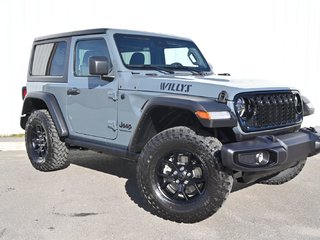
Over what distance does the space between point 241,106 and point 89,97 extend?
6.32ft

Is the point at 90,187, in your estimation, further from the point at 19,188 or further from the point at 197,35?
the point at 197,35

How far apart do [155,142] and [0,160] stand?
3.87 m

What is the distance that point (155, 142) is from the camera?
3625 mm

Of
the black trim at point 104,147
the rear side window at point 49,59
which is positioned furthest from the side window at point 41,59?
the black trim at point 104,147

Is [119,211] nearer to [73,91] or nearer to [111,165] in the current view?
[73,91]

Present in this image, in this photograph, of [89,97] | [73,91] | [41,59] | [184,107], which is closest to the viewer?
[184,107]

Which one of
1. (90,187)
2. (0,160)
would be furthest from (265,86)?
(0,160)

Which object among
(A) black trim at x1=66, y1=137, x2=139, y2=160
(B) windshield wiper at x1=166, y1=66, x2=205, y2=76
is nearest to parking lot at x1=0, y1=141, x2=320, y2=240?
(A) black trim at x1=66, y1=137, x2=139, y2=160

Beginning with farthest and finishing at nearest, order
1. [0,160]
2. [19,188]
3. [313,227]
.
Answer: [0,160], [19,188], [313,227]

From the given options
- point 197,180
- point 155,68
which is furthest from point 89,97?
point 197,180

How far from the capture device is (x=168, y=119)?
393cm

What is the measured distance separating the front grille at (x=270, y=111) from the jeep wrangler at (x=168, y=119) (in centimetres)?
1

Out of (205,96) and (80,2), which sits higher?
(80,2)

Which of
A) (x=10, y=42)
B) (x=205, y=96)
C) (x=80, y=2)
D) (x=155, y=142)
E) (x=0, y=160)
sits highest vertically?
(x=80, y=2)
